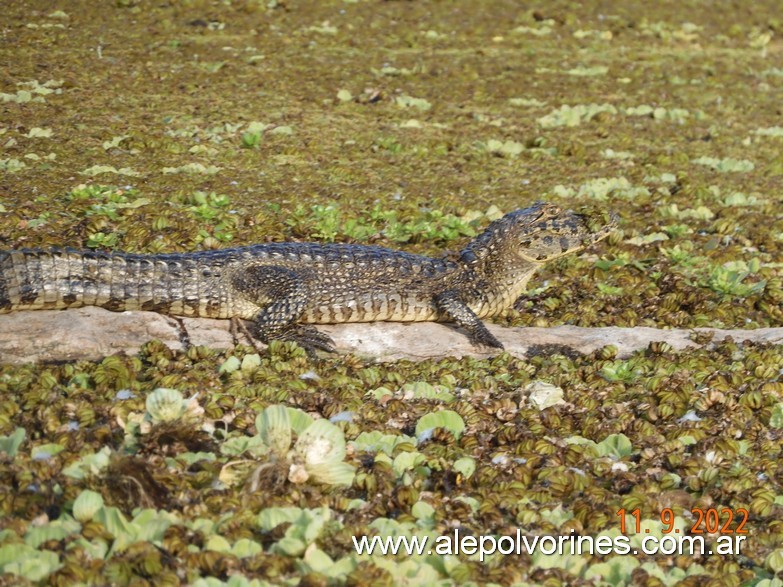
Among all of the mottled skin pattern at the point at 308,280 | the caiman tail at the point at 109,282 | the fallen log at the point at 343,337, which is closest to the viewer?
the fallen log at the point at 343,337

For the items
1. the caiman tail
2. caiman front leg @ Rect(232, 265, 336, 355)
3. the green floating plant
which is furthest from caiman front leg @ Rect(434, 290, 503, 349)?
the green floating plant

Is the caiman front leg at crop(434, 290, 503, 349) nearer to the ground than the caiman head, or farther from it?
nearer to the ground

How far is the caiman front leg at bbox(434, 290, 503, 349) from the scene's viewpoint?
30.0 ft

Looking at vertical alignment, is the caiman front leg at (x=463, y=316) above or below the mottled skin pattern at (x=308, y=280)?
below

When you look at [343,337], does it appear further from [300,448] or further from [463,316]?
[300,448]

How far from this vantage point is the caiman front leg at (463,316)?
30.0 feet

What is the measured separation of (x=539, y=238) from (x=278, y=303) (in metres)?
2.68

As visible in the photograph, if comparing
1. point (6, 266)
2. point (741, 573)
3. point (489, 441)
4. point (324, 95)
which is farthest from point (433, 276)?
point (324, 95)

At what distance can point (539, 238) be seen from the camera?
9969 mm

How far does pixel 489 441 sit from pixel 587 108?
10.7 metres

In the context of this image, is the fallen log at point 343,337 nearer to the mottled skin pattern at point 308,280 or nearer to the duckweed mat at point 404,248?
Answer: the mottled skin pattern at point 308,280

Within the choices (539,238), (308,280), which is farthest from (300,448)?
(539,238)

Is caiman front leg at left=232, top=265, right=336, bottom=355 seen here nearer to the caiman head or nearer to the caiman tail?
the caiman tail

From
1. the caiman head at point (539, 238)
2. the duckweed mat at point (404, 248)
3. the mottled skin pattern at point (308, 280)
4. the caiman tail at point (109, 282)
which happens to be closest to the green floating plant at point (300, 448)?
the duckweed mat at point (404, 248)
